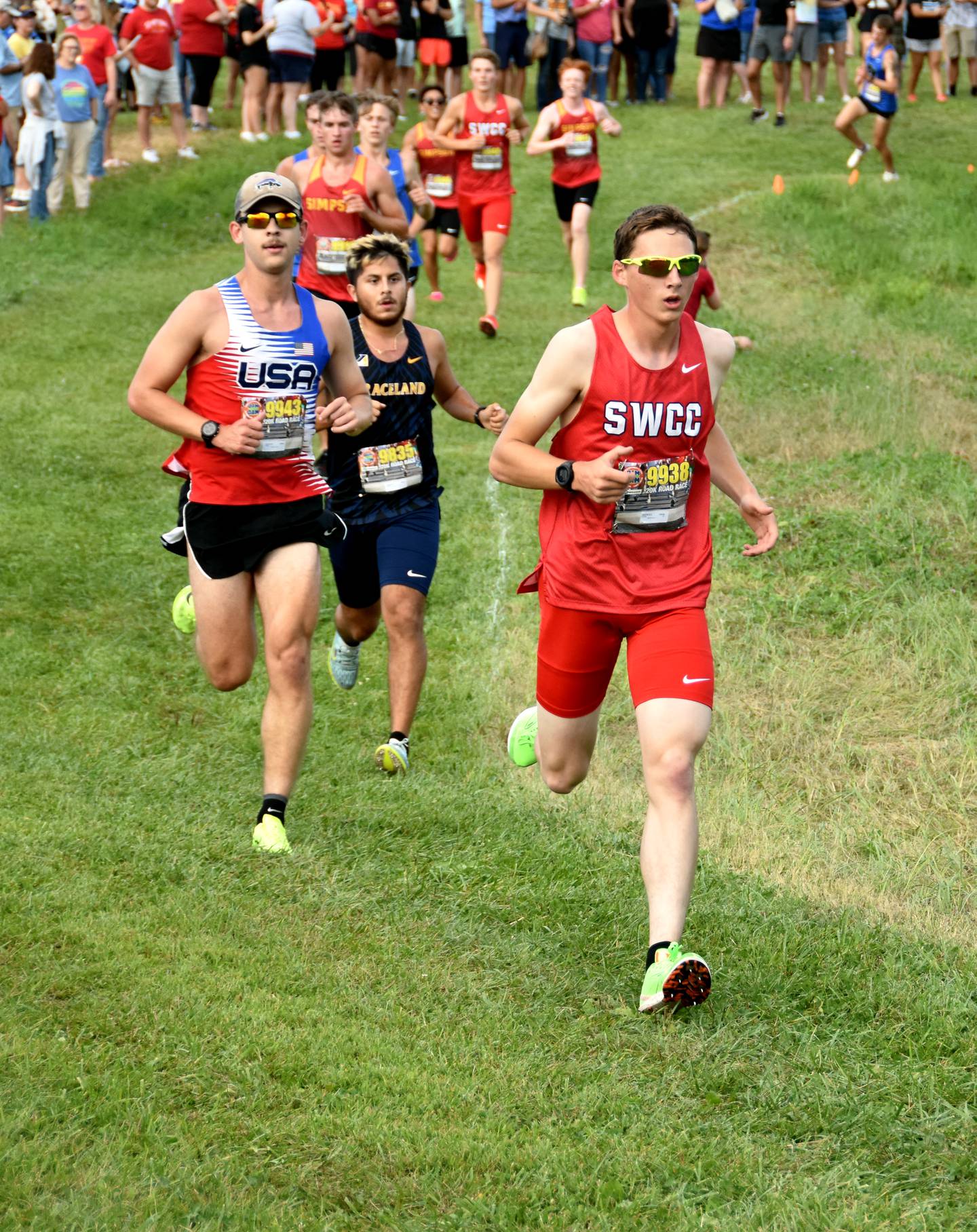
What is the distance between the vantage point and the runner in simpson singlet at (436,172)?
15344mm

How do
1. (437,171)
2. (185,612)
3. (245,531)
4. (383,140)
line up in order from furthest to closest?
1. (437,171)
2. (383,140)
3. (185,612)
4. (245,531)

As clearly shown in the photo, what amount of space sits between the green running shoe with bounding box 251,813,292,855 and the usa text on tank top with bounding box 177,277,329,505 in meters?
1.22

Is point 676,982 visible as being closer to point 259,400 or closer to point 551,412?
point 551,412

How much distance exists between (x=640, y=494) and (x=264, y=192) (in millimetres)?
1965

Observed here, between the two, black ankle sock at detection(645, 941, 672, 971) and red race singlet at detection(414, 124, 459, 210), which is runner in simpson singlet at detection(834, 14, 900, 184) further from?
black ankle sock at detection(645, 941, 672, 971)

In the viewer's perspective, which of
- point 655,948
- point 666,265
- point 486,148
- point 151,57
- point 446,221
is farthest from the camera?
point 151,57

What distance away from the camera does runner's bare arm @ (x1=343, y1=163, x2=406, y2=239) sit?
10474 millimetres

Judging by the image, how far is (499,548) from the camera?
10.8 metres

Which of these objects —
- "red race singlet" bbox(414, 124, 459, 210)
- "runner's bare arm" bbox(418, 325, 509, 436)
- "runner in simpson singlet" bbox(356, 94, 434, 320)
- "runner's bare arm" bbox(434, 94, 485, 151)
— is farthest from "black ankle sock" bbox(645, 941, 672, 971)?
"red race singlet" bbox(414, 124, 459, 210)

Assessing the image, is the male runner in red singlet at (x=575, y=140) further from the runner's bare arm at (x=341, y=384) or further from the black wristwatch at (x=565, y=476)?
the black wristwatch at (x=565, y=476)

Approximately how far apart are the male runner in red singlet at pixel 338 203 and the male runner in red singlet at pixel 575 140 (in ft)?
15.8

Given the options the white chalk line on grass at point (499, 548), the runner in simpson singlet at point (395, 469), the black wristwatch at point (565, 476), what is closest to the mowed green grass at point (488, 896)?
the white chalk line on grass at point (499, 548)

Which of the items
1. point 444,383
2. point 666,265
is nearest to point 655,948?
point 666,265

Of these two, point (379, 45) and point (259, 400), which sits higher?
point (259, 400)
